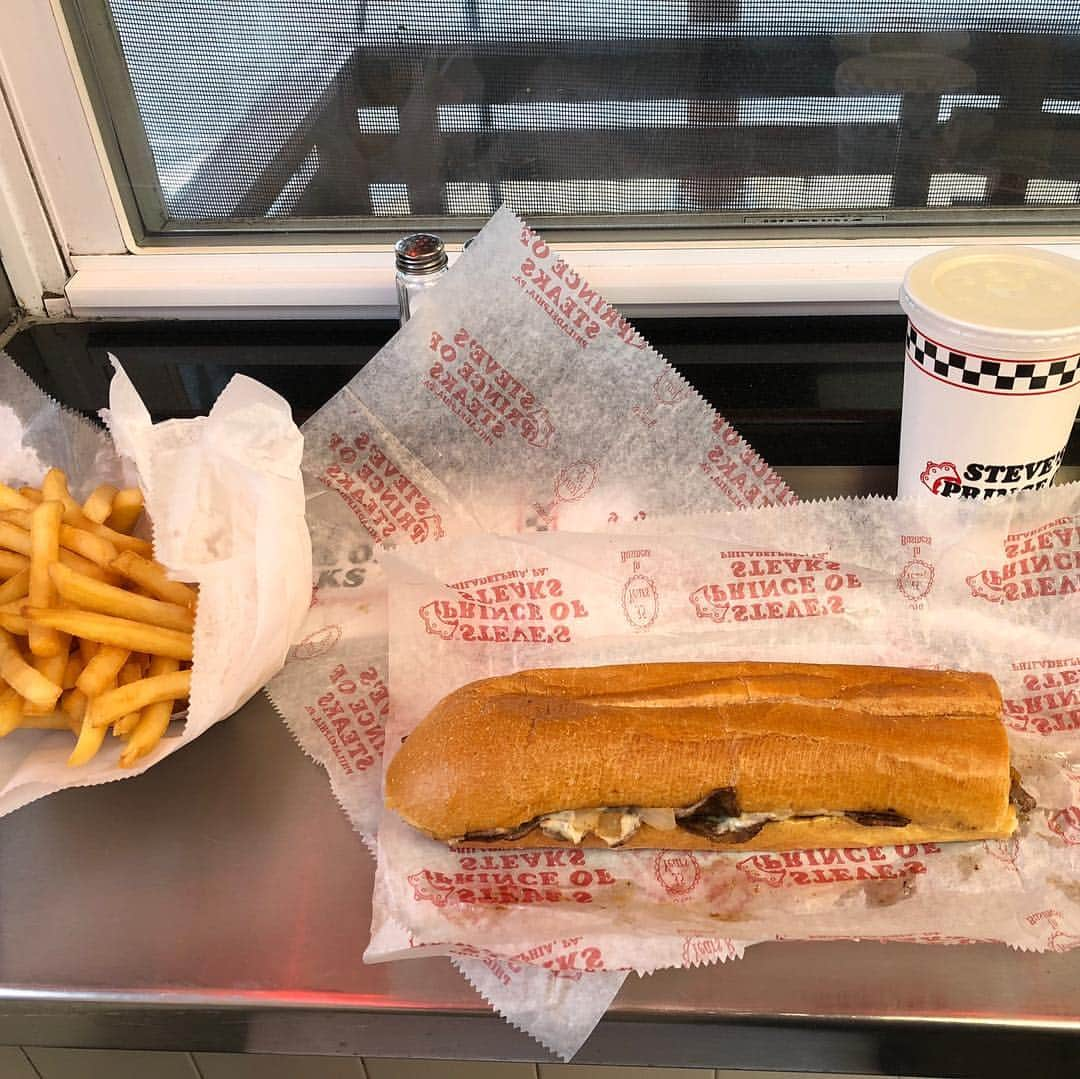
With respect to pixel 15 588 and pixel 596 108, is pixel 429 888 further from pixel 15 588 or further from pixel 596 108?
pixel 596 108

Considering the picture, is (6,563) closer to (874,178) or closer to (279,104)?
(279,104)

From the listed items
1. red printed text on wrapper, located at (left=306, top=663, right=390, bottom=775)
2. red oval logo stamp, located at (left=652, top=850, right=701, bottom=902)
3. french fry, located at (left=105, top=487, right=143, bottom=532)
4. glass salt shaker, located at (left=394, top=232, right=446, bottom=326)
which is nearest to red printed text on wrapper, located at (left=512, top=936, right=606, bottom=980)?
red oval logo stamp, located at (left=652, top=850, right=701, bottom=902)

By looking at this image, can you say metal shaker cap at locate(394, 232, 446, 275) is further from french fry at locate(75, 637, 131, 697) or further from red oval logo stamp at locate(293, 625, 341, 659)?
french fry at locate(75, 637, 131, 697)

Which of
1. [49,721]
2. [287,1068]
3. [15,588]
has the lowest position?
[287,1068]

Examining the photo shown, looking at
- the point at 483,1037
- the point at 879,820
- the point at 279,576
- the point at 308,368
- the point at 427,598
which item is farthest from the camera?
the point at 308,368

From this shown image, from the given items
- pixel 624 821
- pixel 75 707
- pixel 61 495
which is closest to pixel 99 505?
pixel 61 495

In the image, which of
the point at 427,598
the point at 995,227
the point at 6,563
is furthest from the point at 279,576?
the point at 995,227
